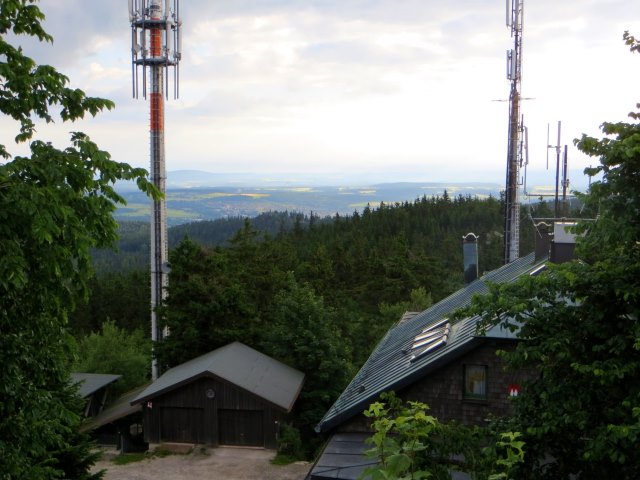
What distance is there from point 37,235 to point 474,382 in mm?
9855

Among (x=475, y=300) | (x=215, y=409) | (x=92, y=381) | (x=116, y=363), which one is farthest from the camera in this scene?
(x=116, y=363)

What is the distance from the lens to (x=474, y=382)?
13.7 meters

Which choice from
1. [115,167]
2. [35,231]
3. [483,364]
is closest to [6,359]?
[35,231]

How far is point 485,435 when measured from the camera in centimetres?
770

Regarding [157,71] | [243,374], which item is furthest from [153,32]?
[243,374]

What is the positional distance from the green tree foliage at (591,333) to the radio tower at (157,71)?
30931 millimetres

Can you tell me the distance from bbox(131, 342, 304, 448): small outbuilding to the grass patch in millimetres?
759

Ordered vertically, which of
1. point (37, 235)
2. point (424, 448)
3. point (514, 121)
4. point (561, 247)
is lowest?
point (424, 448)

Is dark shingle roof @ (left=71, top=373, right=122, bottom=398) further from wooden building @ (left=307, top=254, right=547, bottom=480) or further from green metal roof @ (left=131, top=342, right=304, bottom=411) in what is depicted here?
wooden building @ (left=307, top=254, right=547, bottom=480)

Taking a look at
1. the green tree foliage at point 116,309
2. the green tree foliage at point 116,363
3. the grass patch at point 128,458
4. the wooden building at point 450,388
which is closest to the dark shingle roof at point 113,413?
the grass patch at point 128,458

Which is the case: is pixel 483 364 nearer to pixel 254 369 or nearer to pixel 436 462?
pixel 436 462

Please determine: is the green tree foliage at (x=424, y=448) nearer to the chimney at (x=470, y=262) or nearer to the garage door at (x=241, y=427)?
the garage door at (x=241, y=427)

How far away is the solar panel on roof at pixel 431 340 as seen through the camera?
14805 millimetres

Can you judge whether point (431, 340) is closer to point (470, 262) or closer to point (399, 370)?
point (399, 370)
